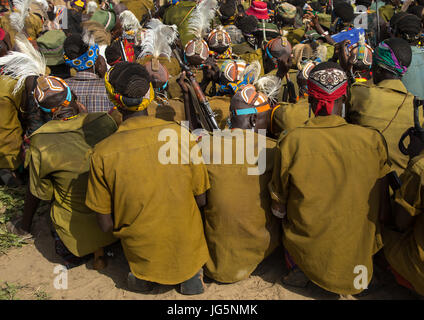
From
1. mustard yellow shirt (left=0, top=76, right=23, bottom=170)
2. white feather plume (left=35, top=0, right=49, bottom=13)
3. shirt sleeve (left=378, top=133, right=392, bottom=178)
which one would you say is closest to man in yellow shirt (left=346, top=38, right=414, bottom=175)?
shirt sleeve (left=378, top=133, right=392, bottom=178)

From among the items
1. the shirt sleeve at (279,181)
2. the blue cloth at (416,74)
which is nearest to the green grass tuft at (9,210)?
the shirt sleeve at (279,181)

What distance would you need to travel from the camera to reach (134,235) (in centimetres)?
296

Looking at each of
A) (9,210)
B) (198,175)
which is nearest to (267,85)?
(198,175)

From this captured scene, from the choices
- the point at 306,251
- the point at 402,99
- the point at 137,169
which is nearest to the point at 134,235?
the point at 137,169

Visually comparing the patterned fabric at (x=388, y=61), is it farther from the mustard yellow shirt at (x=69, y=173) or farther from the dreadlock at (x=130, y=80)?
the mustard yellow shirt at (x=69, y=173)

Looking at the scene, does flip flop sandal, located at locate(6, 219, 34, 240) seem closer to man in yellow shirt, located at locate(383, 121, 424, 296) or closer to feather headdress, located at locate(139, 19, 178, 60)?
feather headdress, located at locate(139, 19, 178, 60)

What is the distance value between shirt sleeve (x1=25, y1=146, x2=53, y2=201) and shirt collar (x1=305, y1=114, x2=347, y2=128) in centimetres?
234

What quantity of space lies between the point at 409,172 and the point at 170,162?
1.68 m

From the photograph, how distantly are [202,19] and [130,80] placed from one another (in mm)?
2888

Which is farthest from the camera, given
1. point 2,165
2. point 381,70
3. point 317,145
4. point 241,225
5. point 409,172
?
point 2,165

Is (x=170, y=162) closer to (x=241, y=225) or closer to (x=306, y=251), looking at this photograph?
(x=241, y=225)

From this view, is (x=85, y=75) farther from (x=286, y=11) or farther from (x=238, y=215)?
(x=286, y=11)

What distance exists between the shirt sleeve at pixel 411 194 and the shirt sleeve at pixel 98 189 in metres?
2.12

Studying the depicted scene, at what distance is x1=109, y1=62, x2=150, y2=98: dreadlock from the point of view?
2.76 m
